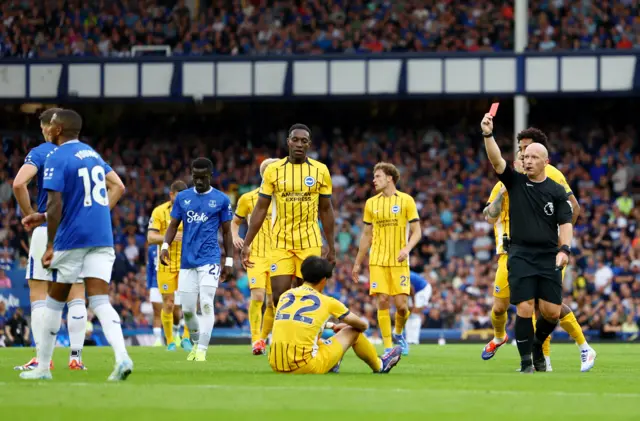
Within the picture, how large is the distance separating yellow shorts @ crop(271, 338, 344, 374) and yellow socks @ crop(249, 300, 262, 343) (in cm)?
545

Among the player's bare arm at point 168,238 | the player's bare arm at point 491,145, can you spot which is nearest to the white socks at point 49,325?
the player's bare arm at point 491,145

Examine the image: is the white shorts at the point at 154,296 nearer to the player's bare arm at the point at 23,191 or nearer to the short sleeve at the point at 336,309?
the player's bare arm at the point at 23,191

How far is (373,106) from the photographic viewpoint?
40219 mm

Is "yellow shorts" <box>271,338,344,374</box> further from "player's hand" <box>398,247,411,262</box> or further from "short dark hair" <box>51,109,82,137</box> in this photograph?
"player's hand" <box>398,247,411,262</box>

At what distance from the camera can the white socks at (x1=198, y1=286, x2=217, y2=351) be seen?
1445 cm

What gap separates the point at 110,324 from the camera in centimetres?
1013

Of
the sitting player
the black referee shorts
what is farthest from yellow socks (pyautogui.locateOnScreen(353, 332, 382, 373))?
the black referee shorts

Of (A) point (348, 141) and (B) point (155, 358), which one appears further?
(A) point (348, 141)

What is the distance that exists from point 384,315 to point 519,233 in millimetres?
5341

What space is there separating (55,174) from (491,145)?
4039 millimetres

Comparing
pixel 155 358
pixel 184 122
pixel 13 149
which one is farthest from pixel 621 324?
pixel 13 149

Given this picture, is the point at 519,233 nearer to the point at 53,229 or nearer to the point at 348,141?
the point at 53,229

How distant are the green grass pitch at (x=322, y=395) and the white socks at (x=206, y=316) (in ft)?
3.25

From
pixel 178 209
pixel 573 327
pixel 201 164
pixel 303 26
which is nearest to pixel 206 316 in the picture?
pixel 178 209
